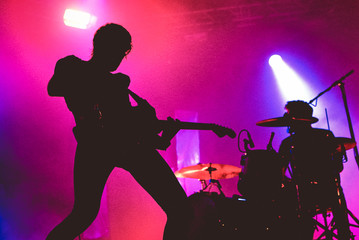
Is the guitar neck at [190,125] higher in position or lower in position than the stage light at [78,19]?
lower

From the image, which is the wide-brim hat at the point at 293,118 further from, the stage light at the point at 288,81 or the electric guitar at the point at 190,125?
the stage light at the point at 288,81

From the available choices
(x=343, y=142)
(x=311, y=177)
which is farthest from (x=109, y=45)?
(x=343, y=142)

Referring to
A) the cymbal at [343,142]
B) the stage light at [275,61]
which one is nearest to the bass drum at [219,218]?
the cymbal at [343,142]

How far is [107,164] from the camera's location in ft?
5.46

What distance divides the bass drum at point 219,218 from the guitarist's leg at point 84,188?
1.46m

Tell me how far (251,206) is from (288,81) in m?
3.61

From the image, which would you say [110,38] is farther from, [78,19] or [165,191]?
[78,19]

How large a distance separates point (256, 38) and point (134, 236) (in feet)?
14.5

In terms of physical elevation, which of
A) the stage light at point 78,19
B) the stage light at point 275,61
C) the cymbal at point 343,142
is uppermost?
the stage light at point 78,19

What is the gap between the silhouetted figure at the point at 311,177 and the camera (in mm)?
2879

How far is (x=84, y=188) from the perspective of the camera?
1.62m

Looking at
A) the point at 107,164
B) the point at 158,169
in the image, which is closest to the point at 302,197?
the point at 158,169

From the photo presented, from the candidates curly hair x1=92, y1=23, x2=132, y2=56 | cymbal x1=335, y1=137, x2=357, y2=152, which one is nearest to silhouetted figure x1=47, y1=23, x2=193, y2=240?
curly hair x1=92, y1=23, x2=132, y2=56

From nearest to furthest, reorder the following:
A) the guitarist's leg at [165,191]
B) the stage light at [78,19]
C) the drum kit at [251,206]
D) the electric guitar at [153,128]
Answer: the guitarist's leg at [165,191] < the electric guitar at [153,128] < the drum kit at [251,206] < the stage light at [78,19]
